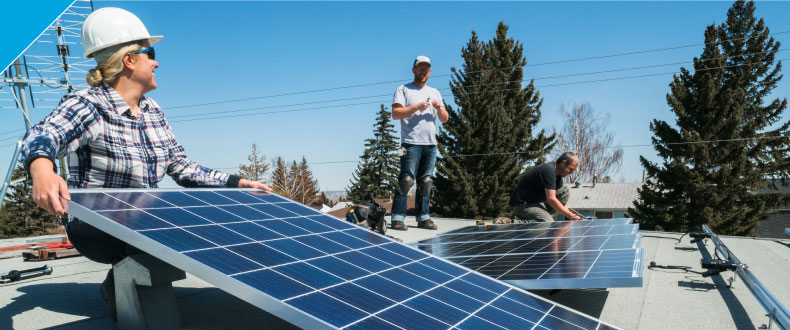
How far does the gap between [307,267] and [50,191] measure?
4.14 feet

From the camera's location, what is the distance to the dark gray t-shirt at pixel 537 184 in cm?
742

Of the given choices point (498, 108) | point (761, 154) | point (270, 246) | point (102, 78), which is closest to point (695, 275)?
point (270, 246)

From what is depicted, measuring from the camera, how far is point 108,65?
10.1 ft

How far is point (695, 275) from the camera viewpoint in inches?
179

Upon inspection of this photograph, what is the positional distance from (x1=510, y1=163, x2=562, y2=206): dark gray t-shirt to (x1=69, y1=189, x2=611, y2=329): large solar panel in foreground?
458 cm

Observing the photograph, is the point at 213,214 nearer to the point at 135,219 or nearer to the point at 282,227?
the point at 282,227

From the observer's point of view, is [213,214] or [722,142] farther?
[722,142]

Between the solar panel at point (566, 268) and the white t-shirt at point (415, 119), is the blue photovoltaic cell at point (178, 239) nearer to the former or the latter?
the solar panel at point (566, 268)

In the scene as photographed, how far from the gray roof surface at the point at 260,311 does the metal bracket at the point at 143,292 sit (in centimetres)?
24

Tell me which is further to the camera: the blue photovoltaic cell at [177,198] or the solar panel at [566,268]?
the blue photovoltaic cell at [177,198]

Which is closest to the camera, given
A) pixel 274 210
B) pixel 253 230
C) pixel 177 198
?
pixel 253 230

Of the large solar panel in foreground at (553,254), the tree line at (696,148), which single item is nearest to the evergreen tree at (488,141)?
the tree line at (696,148)

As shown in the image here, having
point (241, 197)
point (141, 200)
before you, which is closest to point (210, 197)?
point (241, 197)

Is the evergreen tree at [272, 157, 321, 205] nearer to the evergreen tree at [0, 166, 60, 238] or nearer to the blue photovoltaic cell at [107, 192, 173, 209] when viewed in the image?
the evergreen tree at [0, 166, 60, 238]
